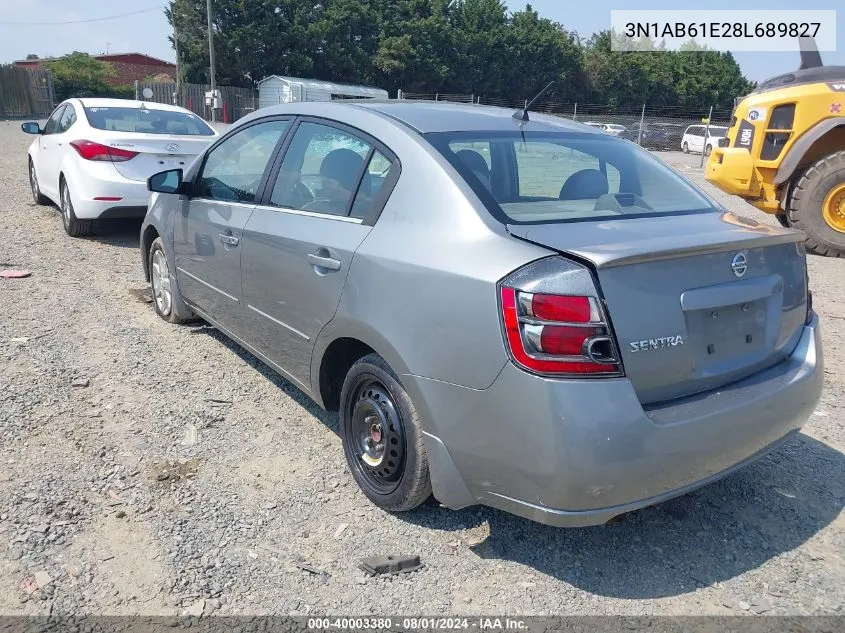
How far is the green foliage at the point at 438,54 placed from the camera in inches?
1906

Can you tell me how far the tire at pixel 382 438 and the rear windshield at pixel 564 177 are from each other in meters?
0.82

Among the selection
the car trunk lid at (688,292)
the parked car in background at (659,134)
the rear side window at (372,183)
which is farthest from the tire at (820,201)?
the parked car in background at (659,134)

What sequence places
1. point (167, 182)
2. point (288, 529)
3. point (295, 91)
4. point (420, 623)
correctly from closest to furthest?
point (420, 623) → point (288, 529) → point (167, 182) → point (295, 91)

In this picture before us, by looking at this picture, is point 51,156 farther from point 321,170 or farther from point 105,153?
point 321,170

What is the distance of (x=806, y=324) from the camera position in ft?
10.1

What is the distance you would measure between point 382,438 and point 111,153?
583 cm

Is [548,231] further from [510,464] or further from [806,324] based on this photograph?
[806,324]

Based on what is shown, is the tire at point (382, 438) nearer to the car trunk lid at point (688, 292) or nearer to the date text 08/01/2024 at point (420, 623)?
the date text 08/01/2024 at point (420, 623)

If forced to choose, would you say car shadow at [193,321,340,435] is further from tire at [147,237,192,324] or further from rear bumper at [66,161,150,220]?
rear bumper at [66,161,150,220]

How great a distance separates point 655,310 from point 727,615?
1.14 metres

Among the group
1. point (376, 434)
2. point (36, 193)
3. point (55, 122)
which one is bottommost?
point (36, 193)

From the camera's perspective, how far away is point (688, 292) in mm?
2441

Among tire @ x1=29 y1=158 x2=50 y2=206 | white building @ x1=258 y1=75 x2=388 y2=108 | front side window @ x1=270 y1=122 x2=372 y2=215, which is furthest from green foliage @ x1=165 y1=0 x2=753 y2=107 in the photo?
front side window @ x1=270 y1=122 x2=372 y2=215

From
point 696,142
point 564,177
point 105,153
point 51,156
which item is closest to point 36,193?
point 51,156
